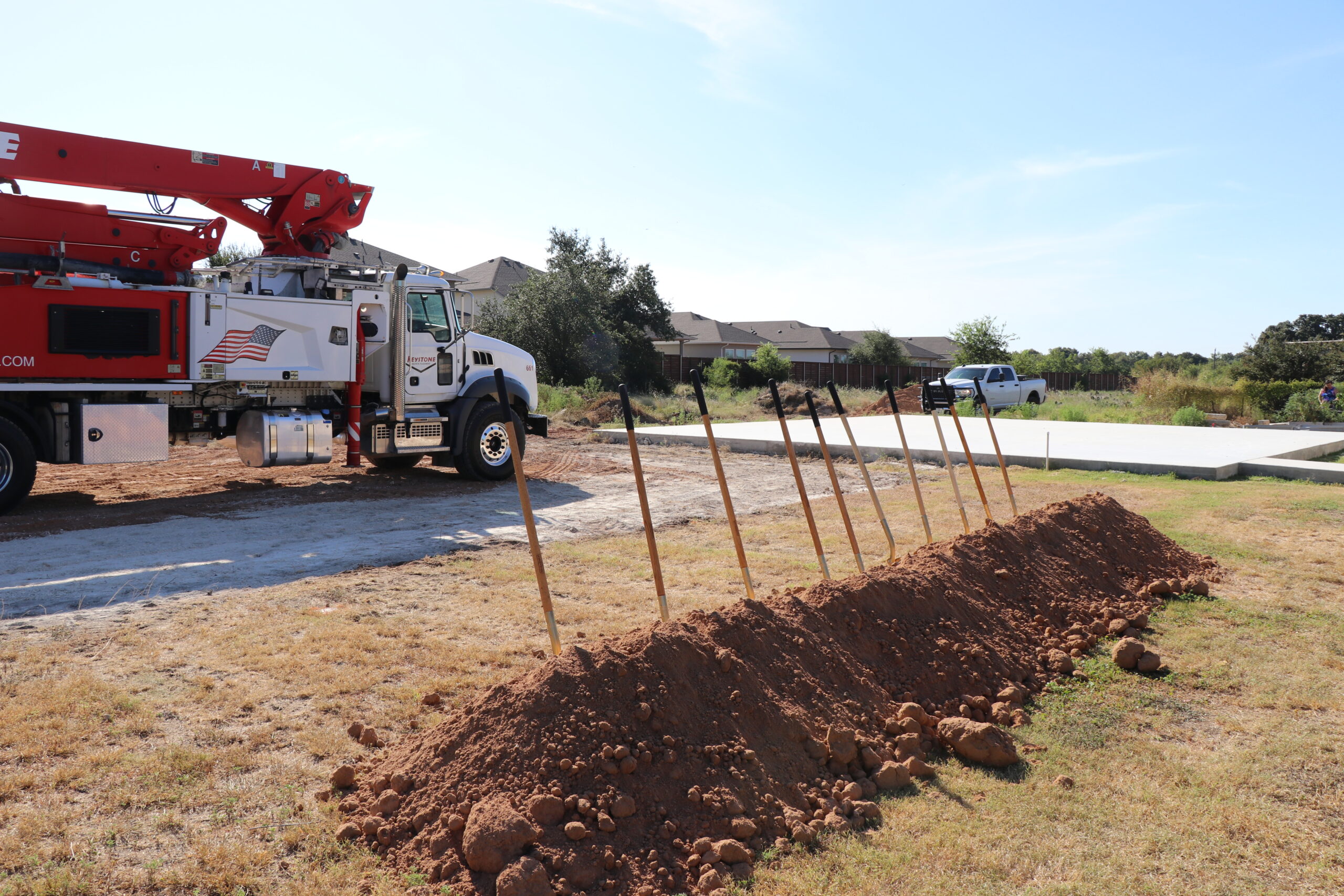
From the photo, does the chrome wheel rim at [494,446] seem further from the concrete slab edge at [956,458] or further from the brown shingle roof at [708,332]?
the brown shingle roof at [708,332]

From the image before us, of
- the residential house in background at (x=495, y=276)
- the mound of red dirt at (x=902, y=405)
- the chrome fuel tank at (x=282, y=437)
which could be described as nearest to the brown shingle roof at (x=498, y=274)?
the residential house in background at (x=495, y=276)

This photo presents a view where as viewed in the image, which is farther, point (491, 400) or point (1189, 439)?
point (1189, 439)

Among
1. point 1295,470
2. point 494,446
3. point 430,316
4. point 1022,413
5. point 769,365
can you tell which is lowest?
point 1295,470

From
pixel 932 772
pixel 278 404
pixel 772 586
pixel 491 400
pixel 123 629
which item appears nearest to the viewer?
pixel 932 772

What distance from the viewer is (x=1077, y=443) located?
18.0 m

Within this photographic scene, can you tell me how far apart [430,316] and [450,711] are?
9.16 metres

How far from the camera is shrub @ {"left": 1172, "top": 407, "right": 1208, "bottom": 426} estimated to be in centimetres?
2419

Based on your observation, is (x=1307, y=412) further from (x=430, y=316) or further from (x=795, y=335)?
(x=795, y=335)

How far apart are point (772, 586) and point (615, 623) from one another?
60.7 inches

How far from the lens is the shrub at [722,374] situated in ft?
132

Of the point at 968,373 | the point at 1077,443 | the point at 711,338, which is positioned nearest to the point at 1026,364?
the point at 711,338

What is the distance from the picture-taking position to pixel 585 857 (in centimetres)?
313

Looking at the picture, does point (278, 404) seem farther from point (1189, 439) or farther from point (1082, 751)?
point (1189, 439)

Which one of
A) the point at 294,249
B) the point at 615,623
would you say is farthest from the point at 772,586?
the point at 294,249
